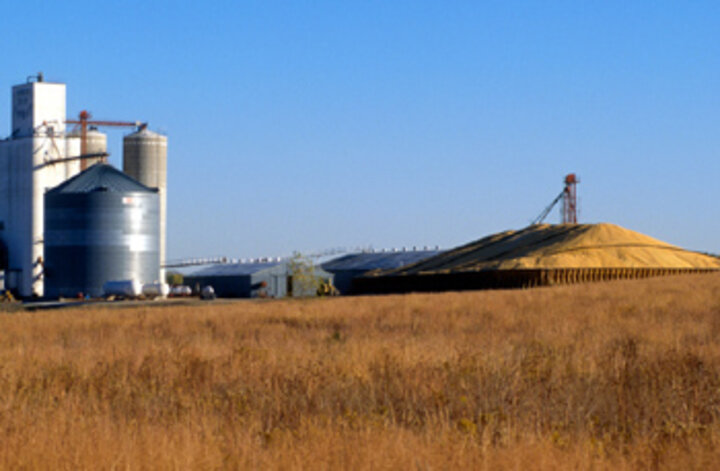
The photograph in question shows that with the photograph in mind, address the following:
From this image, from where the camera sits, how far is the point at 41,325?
27250 millimetres

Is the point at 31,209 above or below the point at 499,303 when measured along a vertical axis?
above

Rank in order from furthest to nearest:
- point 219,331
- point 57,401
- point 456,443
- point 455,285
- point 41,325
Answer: point 455,285, point 41,325, point 219,331, point 57,401, point 456,443

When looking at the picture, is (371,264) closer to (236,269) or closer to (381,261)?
(381,261)

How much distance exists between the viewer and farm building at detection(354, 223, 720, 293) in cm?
5750

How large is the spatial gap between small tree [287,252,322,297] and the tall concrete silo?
18.4 metres

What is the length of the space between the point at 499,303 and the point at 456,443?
23958mm

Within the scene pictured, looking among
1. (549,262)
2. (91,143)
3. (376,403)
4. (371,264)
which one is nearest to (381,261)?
(371,264)

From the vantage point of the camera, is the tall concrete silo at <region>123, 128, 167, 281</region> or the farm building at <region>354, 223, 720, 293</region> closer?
the farm building at <region>354, 223, 720, 293</region>

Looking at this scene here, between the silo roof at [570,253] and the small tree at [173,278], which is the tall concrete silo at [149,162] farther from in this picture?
the small tree at [173,278]

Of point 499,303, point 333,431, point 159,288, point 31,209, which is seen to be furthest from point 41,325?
point 31,209

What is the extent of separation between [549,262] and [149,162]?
192ft

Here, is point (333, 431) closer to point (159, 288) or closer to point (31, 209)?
point (159, 288)

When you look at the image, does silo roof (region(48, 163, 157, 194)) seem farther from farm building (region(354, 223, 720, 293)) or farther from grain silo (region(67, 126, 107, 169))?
farm building (region(354, 223, 720, 293))

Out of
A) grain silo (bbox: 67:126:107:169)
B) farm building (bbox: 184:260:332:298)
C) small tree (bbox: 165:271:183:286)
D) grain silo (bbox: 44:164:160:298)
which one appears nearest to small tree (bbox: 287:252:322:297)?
farm building (bbox: 184:260:332:298)
